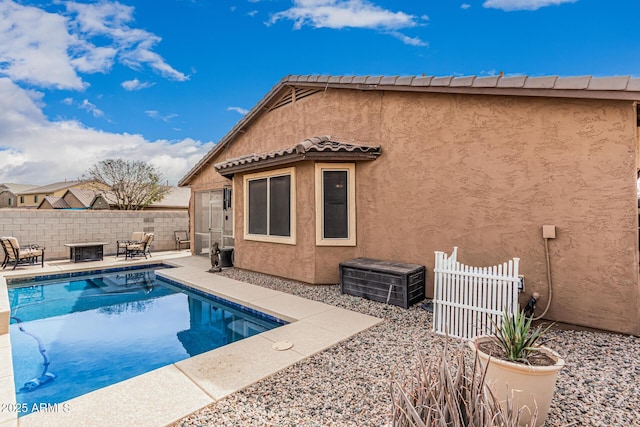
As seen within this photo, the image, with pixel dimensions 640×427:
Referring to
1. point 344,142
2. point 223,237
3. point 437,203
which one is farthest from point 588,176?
point 223,237

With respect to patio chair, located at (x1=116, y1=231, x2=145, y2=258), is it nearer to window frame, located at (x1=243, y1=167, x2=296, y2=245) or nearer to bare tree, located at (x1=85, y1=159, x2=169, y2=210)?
window frame, located at (x1=243, y1=167, x2=296, y2=245)

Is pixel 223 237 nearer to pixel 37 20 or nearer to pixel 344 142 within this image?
pixel 344 142

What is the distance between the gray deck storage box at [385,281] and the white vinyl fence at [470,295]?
4.27ft

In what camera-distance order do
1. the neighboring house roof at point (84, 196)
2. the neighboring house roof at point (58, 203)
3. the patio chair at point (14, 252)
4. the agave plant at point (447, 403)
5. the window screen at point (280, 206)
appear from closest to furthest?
the agave plant at point (447, 403) → the window screen at point (280, 206) → the patio chair at point (14, 252) → the neighboring house roof at point (84, 196) → the neighboring house roof at point (58, 203)

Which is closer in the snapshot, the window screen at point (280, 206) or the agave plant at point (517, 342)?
the agave plant at point (517, 342)

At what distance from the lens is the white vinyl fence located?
17.0ft

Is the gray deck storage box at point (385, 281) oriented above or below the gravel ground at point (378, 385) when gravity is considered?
above

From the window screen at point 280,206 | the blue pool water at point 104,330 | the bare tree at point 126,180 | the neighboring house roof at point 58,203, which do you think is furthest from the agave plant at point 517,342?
the neighboring house roof at point 58,203

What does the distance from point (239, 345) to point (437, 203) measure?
209 inches

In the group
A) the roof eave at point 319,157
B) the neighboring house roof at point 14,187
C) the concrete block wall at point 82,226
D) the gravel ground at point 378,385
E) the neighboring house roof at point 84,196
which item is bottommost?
the gravel ground at point 378,385

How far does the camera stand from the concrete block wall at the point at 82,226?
14.4 m

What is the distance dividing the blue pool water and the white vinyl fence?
11.7ft

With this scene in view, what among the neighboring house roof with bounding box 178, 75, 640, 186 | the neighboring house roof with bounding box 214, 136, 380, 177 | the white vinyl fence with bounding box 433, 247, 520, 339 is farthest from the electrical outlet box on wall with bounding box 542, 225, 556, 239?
the neighboring house roof with bounding box 214, 136, 380, 177

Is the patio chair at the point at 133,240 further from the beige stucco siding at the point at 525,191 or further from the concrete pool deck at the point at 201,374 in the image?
the beige stucco siding at the point at 525,191
